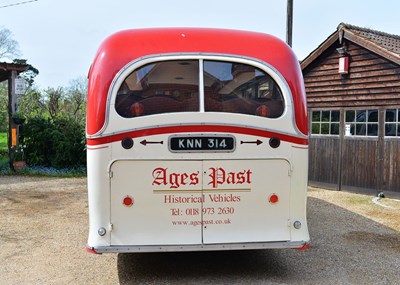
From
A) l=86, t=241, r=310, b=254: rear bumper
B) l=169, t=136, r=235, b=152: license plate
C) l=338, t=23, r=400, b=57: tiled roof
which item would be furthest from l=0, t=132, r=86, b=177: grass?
l=169, t=136, r=235, b=152: license plate

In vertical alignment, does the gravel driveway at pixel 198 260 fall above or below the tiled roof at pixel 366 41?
below

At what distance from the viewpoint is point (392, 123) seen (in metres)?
10.1

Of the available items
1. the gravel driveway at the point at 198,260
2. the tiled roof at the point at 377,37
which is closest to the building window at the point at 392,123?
the tiled roof at the point at 377,37

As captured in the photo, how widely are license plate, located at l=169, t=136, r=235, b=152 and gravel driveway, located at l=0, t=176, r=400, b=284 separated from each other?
145cm

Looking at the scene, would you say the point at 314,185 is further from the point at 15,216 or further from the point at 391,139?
the point at 15,216

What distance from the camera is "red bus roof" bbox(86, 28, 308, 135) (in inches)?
174

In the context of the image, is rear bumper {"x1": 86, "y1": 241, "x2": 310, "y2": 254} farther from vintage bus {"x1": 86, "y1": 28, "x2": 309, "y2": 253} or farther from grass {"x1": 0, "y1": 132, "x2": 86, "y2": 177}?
grass {"x1": 0, "y1": 132, "x2": 86, "y2": 177}

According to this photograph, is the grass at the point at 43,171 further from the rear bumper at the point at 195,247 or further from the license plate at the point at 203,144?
the license plate at the point at 203,144

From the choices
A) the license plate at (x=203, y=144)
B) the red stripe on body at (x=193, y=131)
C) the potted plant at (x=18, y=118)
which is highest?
the potted plant at (x=18, y=118)

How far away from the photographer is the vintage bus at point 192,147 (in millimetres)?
4344

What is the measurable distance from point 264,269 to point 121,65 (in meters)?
2.85

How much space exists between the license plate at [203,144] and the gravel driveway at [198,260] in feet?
4.76

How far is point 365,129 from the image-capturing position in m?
10.8

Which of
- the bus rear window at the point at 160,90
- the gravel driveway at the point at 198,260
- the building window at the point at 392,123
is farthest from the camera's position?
the building window at the point at 392,123
